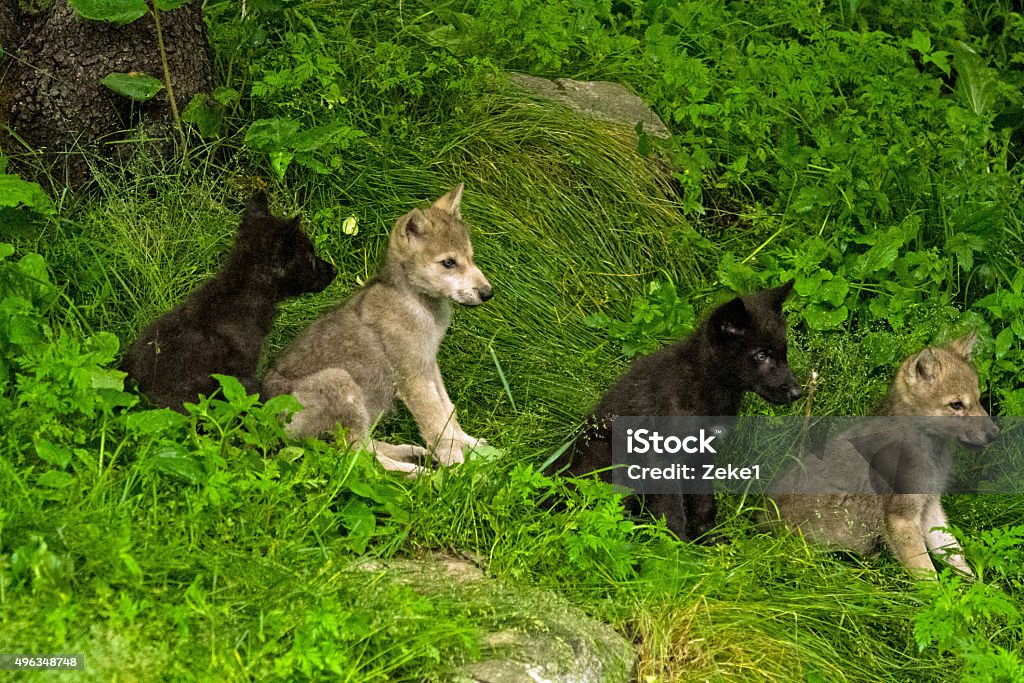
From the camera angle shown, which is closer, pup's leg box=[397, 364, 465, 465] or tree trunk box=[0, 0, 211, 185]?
pup's leg box=[397, 364, 465, 465]

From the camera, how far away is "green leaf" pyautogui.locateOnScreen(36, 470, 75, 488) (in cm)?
484

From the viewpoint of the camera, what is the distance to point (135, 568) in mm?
4258

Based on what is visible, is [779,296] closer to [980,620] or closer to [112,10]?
[980,620]

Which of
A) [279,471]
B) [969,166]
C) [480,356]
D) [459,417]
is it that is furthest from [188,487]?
[969,166]

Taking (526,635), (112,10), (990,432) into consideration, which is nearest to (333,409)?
(526,635)

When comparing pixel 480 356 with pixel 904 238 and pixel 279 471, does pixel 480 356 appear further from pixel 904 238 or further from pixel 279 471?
pixel 904 238

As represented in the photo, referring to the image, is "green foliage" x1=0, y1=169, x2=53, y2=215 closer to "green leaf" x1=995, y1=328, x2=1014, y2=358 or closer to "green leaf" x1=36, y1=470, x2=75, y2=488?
"green leaf" x1=36, y1=470, x2=75, y2=488

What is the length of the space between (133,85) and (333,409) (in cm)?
254

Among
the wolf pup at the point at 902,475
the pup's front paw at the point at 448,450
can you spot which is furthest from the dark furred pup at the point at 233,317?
the wolf pup at the point at 902,475

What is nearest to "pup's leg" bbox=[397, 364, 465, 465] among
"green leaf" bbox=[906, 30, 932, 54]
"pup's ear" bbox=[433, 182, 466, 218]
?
"pup's ear" bbox=[433, 182, 466, 218]

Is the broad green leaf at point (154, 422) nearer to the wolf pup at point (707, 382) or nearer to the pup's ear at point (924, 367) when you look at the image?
the wolf pup at point (707, 382)

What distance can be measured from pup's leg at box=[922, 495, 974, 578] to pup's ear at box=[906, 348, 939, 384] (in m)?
0.63

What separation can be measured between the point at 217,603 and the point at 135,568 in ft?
1.05

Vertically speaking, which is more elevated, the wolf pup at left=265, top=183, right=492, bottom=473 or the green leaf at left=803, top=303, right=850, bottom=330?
the wolf pup at left=265, top=183, right=492, bottom=473
